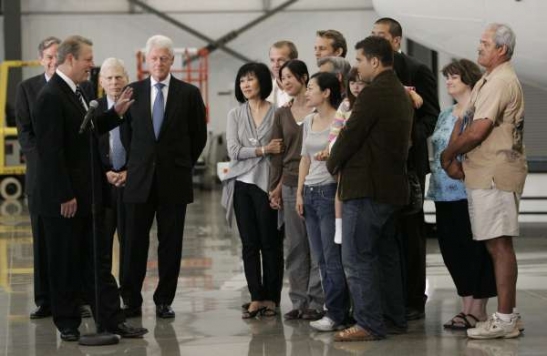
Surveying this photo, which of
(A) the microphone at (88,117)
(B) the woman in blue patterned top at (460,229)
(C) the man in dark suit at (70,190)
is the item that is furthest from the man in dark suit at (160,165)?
(B) the woman in blue patterned top at (460,229)

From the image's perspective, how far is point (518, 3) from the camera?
7859 mm

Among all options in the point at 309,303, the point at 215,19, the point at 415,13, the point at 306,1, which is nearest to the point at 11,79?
the point at 215,19

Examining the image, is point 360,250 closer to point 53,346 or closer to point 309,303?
point 309,303

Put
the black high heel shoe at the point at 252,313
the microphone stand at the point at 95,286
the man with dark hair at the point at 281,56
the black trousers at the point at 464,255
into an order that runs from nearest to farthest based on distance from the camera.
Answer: the microphone stand at the point at 95,286
the black trousers at the point at 464,255
the black high heel shoe at the point at 252,313
the man with dark hair at the point at 281,56

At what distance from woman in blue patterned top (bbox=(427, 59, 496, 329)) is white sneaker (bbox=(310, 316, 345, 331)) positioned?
0.64 metres

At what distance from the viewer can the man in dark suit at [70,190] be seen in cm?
584

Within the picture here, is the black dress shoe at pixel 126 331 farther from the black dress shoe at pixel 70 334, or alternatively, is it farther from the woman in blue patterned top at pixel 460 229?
the woman in blue patterned top at pixel 460 229

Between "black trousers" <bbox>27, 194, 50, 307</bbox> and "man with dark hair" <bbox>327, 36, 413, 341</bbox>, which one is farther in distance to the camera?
"black trousers" <bbox>27, 194, 50, 307</bbox>

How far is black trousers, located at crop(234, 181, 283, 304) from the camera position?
6867 millimetres

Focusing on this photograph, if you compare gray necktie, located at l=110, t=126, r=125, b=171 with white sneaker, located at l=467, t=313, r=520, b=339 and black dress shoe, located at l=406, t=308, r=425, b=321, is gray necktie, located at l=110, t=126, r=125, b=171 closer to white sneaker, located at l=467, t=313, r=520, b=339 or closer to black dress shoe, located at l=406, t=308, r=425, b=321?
black dress shoe, located at l=406, t=308, r=425, b=321

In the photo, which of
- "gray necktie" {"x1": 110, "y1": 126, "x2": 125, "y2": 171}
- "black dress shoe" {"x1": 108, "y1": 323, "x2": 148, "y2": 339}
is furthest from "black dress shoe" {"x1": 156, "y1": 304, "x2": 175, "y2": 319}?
"gray necktie" {"x1": 110, "y1": 126, "x2": 125, "y2": 171}

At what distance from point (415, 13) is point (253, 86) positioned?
6.82 ft

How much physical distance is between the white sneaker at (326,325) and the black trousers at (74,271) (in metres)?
1.09

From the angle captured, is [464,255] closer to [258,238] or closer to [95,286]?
[258,238]
